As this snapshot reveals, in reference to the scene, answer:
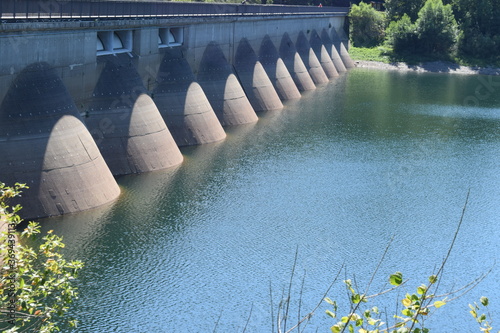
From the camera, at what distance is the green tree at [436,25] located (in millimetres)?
82375

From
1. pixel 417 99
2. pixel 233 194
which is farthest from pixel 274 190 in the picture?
pixel 417 99

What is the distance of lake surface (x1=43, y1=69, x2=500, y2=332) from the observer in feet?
68.6

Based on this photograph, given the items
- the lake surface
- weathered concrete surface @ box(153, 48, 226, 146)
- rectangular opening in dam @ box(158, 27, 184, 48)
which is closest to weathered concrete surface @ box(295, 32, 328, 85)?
the lake surface

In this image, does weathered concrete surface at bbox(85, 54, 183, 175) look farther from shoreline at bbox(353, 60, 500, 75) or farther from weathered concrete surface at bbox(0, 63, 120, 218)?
shoreline at bbox(353, 60, 500, 75)

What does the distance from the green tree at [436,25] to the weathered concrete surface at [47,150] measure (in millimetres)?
61496

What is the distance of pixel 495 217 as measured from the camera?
2953 cm

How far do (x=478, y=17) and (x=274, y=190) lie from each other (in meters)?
62.8

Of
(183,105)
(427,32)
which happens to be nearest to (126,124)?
(183,105)

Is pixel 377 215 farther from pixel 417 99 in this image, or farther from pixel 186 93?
pixel 417 99

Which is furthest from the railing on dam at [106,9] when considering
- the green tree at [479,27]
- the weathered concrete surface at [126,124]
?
the green tree at [479,27]

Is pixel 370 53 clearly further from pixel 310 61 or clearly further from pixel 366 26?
pixel 310 61

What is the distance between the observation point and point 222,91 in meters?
45.1

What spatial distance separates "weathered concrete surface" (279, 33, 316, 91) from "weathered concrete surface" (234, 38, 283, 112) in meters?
9.85

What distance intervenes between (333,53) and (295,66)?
16.3m
